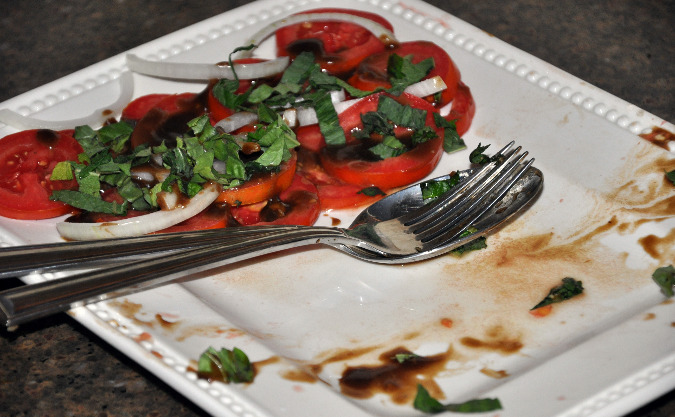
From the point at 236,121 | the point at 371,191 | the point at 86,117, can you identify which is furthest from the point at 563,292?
the point at 86,117

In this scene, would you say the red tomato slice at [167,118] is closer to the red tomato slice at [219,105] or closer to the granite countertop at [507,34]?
the red tomato slice at [219,105]

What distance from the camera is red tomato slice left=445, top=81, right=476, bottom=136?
2.50 m

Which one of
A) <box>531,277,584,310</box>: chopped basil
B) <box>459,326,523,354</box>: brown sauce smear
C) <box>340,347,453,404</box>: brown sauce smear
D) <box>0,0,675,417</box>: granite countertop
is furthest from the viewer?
<box>0,0,675,417</box>: granite countertop

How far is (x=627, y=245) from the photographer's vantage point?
2105mm

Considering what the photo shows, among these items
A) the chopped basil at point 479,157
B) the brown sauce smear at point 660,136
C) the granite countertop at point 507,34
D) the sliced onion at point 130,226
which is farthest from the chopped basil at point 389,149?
the granite countertop at point 507,34

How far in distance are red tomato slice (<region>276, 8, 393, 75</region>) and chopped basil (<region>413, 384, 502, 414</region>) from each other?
1267mm

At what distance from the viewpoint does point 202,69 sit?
2545 millimetres

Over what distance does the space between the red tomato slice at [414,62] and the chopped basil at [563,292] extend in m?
0.80

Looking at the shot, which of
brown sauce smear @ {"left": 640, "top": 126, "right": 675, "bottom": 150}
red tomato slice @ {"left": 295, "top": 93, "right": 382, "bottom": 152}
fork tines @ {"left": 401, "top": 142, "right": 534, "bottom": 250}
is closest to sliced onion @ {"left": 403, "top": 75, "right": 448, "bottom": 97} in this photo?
red tomato slice @ {"left": 295, "top": 93, "right": 382, "bottom": 152}

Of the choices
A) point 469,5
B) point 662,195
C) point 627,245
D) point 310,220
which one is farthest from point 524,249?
point 469,5

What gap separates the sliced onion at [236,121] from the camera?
2.33 metres

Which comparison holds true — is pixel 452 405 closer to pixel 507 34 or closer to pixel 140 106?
pixel 140 106

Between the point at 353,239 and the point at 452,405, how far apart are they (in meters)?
0.60

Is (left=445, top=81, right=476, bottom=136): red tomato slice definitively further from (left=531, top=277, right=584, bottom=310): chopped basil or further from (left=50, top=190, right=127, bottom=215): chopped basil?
(left=50, top=190, right=127, bottom=215): chopped basil
